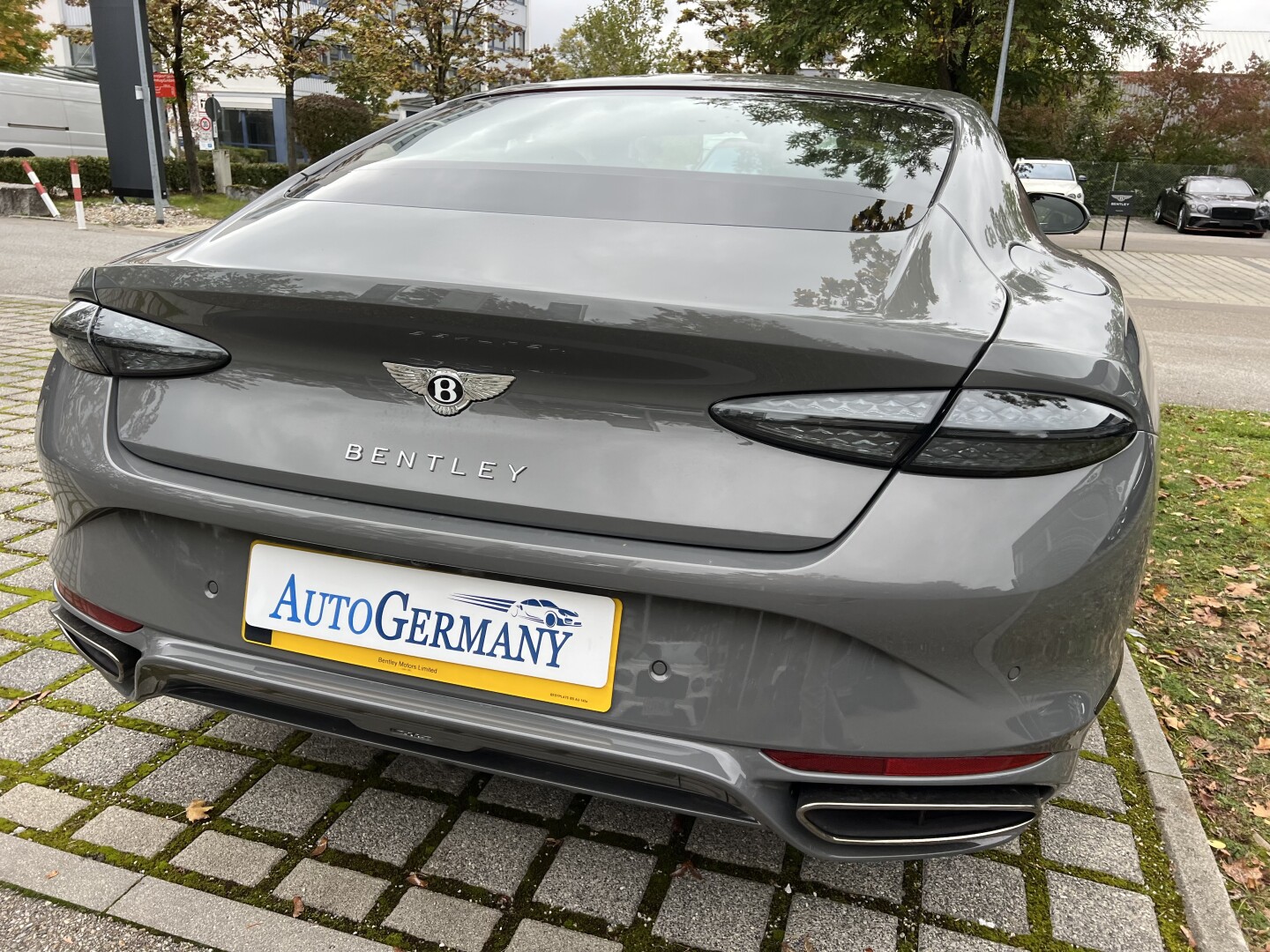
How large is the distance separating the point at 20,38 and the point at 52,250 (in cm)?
2248

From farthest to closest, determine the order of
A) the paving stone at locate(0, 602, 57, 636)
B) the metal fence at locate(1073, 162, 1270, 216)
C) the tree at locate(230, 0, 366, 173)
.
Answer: the metal fence at locate(1073, 162, 1270, 216), the tree at locate(230, 0, 366, 173), the paving stone at locate(0, 602, 57, 636)

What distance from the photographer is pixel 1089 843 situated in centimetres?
203

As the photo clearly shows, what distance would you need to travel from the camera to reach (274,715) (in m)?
1.71

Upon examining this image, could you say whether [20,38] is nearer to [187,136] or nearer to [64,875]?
[187,136]

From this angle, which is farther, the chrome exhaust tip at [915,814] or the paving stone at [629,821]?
the paving stone at [629,821]

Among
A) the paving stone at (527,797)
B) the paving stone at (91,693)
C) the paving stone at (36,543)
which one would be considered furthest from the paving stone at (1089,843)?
the paving stone at (36,543)

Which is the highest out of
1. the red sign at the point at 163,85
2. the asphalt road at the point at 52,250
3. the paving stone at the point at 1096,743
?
the red sign at the point at 163,85

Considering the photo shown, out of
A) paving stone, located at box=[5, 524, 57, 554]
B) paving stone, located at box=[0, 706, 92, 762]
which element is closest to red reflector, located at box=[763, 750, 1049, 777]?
paving stone, located at box=[0, 706, 92, 762]

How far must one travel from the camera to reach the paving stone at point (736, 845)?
1.95m

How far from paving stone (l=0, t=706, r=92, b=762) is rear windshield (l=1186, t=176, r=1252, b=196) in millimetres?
28826

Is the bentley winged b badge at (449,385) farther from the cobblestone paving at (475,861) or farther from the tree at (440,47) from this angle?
the tree at (440,47)

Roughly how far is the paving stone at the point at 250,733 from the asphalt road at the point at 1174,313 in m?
6.19

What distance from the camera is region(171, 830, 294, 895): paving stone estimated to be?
1850 millimetres

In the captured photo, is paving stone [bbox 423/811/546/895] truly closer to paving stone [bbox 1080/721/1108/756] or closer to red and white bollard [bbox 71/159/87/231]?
paving stone [bbox 1080/721/1108/756]
